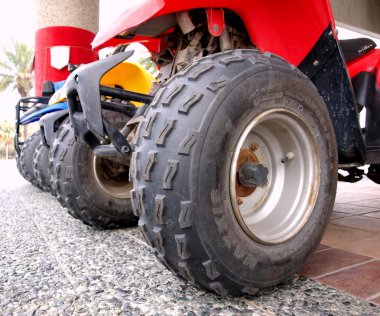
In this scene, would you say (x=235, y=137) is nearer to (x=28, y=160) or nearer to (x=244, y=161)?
(x=244, y=161)

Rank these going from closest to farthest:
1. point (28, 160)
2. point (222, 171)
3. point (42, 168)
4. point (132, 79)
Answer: point (222, 171), point (132, 79), point (42, 168), point (28, 160)

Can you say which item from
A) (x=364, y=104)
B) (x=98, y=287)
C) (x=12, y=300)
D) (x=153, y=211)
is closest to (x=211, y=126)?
(x=153, y=211)

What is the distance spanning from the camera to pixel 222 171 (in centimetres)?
113

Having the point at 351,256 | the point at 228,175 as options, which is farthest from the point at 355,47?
the point at 228,175

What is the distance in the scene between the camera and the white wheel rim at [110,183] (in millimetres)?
2334

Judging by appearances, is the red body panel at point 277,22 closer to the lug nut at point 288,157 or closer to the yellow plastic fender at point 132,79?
the lug nut at point 288,157

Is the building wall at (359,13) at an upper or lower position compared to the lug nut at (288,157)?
upper

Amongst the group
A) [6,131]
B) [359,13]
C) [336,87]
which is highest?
[359,13]

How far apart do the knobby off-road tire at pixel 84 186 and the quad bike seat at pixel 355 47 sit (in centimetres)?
139

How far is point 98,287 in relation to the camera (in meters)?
1.38

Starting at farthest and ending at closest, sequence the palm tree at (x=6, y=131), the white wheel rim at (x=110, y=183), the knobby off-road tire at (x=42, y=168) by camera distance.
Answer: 1. the palm tree at (x=6, y=131)
2. the knobby off-road tire at (x=42, y=168)
3. the white wheel rim at (x=110, y=183)

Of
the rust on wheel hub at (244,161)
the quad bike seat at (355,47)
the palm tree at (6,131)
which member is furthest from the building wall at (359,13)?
the palm tree at (6,131)

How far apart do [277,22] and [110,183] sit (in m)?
1.50

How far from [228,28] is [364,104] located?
943 mm
